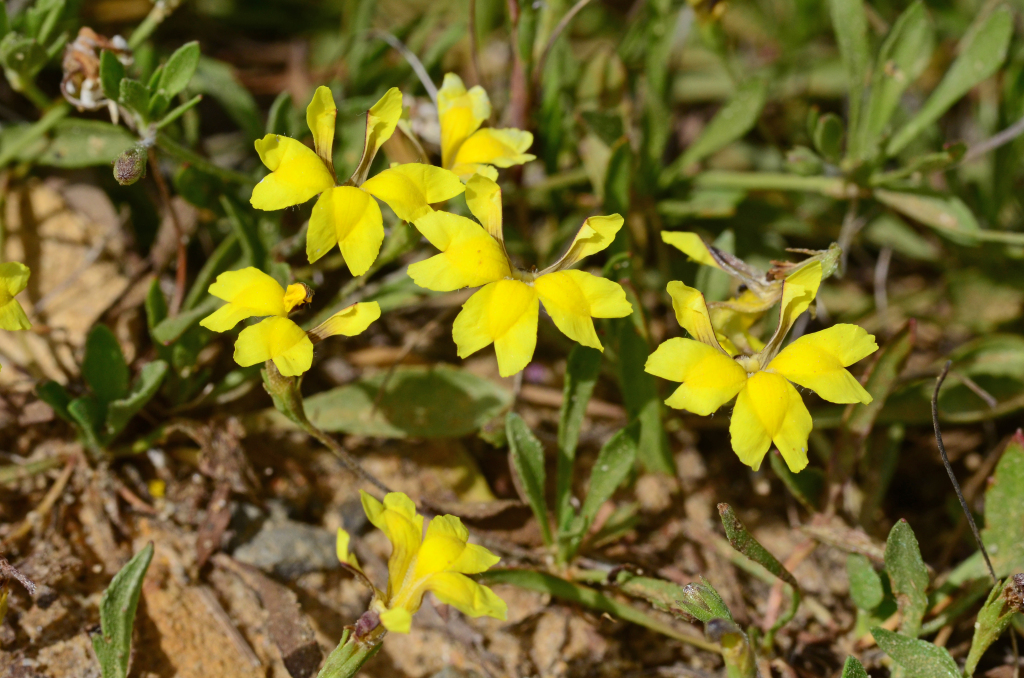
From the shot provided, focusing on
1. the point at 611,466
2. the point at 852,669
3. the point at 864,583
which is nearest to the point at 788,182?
the point at 611,466

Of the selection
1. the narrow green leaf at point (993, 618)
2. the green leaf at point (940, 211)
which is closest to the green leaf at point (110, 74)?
the green leaf at point (940, 211)

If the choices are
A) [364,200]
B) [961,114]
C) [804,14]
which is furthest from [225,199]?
[961,114]

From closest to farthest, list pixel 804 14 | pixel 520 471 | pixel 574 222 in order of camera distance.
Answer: pixel 520 471
pixel 574 222
pixel 804 14

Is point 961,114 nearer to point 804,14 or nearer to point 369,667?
point 804,14

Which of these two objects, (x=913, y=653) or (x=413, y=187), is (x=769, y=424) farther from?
(x=413, y=187)

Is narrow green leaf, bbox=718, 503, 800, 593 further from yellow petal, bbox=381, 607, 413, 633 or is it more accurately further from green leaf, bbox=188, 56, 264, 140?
green leaf, bbox=188, 56, 264, 140

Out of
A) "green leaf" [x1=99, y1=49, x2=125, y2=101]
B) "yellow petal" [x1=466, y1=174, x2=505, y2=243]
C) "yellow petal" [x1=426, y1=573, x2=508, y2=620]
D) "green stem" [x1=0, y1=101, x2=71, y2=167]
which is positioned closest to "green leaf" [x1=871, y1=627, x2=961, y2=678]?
"yellow petal" [x1=426, y1=573, x2=508, y2=620]

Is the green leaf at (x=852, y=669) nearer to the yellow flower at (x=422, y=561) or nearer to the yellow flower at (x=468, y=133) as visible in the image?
the yellow flower at (x=422, y=561)
